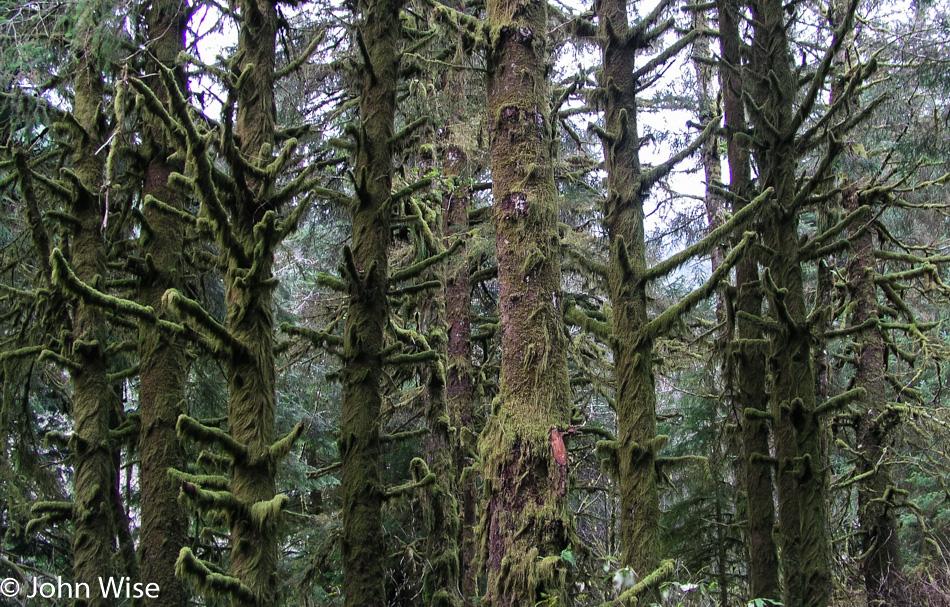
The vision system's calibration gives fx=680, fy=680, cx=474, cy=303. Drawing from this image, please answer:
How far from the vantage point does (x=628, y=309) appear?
693 cm

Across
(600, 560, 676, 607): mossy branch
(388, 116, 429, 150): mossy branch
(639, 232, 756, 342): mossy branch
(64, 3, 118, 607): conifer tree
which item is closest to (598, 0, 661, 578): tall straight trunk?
(639, 232, 756, 342): mossy branch

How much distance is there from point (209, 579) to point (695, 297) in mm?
4501

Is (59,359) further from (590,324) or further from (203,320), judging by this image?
(590,324)

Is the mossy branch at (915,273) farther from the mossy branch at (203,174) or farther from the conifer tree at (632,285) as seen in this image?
the mossy branch at (203,174)

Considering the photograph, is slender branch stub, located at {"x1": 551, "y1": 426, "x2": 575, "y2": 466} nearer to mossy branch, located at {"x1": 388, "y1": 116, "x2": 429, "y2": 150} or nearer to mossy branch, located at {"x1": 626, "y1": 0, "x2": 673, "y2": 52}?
mossy branch, located at {"x1": 388, "y1": 116, "x2": 429, "y2": 150}

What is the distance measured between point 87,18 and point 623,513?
7015 mm

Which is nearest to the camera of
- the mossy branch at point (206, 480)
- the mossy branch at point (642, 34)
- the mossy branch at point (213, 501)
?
the mossy branch at point (213, 501)

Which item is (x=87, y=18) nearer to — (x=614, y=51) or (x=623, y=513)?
(x=614, y=51)

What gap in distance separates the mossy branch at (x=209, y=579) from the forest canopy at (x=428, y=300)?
0.07 ft

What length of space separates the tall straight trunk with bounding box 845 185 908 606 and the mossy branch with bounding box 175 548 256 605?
379 inches

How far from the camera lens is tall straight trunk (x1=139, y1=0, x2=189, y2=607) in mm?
6922

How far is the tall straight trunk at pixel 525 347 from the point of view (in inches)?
177

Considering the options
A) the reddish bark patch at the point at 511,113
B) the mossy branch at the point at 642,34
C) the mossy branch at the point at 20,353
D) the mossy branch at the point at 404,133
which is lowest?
the mossy branch at the point at 20,353

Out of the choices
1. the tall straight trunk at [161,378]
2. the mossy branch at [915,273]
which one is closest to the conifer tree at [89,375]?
the tall straight trunk at [161,378]
